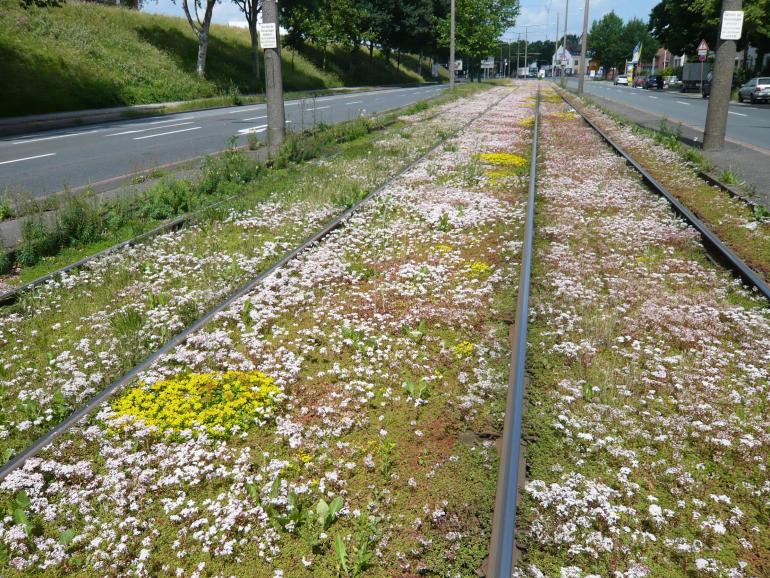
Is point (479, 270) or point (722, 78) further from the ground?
point (722, 78)

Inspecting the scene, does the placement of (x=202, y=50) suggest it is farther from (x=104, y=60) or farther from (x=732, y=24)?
(x=732, y=24)

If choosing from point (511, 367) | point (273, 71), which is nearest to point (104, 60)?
point (273, 71)

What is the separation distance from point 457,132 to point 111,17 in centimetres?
3244

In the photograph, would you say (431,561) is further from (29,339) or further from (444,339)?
(29,339)

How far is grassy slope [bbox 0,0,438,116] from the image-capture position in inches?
1063

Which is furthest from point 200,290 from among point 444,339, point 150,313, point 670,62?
point 670,62

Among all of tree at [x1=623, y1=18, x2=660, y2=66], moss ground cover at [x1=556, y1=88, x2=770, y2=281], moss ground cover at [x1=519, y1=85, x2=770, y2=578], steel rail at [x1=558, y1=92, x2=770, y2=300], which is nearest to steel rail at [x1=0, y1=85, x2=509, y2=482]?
moss ground cover at [x1=519, y1=85, x2=770, y2=578]

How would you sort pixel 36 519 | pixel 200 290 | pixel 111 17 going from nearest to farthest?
1. pixel 36 519
2. pixel 200 290
3. pixel 111 17

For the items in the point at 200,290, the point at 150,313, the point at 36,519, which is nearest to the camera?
the point at 36,519

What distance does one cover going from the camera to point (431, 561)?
110 inches

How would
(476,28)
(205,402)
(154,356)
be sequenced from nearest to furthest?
(205,402)
(154,356)
(476,28)

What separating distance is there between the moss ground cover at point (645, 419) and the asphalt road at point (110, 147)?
8090 millimetres

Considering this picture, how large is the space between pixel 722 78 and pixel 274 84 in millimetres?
10903

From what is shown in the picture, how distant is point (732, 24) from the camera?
1362 centimetres
